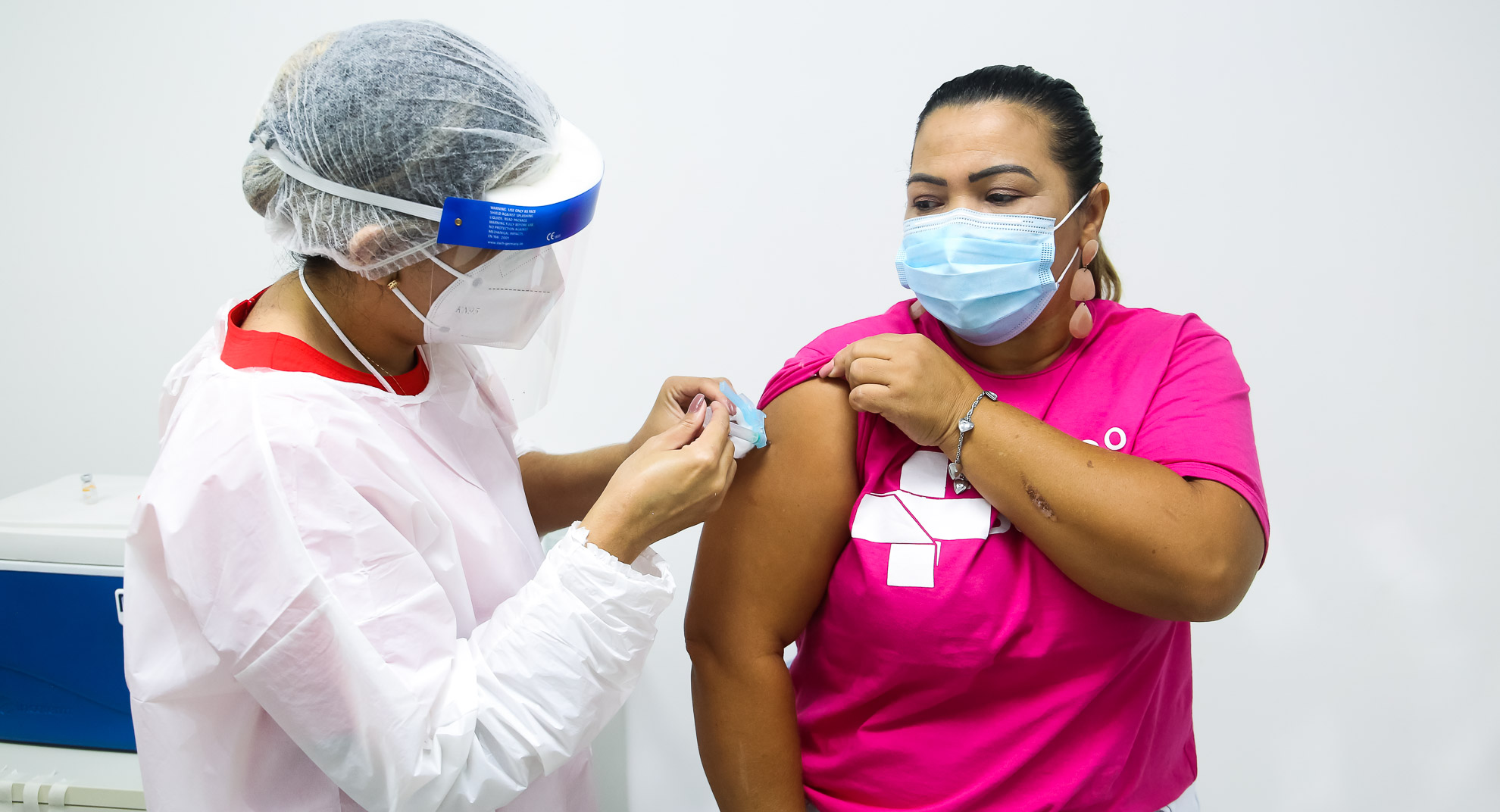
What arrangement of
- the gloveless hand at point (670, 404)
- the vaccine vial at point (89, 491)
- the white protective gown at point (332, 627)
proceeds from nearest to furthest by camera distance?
the white protective gown at point (332, 627), the gloveless hand at point (670, 404), the vaccine vial at point (89, 491)

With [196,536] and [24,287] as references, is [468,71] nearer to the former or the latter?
[196,536]

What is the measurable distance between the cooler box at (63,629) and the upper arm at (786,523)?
108 centimetres

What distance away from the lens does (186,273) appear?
7.30 feet

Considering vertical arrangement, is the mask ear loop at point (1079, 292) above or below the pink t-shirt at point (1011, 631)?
above

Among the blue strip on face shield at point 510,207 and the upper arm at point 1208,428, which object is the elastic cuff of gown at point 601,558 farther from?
the upper arm at point 1208,428

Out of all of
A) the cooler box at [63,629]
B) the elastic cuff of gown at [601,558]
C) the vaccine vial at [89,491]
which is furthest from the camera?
the vaccine vial at [89,491]

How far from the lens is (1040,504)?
1.05 meters

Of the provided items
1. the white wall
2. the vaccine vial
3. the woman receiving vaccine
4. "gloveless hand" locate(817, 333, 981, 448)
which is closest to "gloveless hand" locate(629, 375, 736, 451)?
the woman receiving vaccine

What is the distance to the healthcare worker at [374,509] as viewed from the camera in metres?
0.90

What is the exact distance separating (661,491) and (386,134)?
491mm

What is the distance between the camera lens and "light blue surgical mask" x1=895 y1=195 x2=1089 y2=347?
3.80 feet

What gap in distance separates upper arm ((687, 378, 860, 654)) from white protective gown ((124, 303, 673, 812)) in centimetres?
16

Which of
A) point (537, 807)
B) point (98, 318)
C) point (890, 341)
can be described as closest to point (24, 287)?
point (98, 318)

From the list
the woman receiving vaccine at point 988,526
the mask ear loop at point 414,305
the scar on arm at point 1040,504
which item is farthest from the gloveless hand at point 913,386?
the mask ear loop at point 414,305
